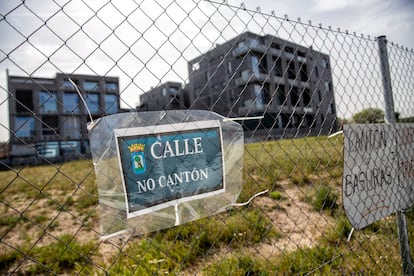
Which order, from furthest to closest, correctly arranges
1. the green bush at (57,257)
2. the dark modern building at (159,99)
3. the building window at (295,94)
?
the green bush at (57,257), the building window at (295,94), the dark modern building at (159,99)

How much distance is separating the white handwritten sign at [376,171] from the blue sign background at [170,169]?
0.99m

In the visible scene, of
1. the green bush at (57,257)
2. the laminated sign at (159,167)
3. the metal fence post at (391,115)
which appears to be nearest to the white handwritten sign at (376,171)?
the metal fence post at (391,115)

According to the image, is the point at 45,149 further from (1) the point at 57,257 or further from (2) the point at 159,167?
(2) the point at 159,167

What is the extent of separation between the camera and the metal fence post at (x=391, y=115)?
1.86 m

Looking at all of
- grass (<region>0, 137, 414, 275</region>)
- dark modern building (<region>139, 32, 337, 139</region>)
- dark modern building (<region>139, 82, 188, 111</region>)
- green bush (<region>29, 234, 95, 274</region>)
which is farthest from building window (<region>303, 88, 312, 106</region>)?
green bush (<region>29, 234, 95, 274</region>)

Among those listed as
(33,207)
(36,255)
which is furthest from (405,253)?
(33,207)

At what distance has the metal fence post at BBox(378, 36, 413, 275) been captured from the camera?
1855 mm

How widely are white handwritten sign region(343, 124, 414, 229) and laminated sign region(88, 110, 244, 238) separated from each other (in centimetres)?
94

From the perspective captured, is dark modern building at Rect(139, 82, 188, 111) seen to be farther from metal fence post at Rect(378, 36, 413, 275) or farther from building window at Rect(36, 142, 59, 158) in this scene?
metal fence post at Rect(378, 36, 413, 275)

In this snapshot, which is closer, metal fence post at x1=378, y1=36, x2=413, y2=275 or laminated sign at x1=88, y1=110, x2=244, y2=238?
laminated sign at x1=88, y1=110, x2=244, y2=238

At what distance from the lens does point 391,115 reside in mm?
1982

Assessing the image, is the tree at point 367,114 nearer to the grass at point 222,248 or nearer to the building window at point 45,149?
the grass at point 222,248

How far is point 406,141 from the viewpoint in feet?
7.02

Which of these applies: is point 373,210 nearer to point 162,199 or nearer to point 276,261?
point 276,261
